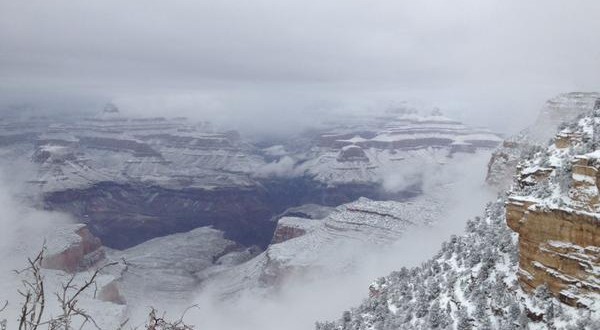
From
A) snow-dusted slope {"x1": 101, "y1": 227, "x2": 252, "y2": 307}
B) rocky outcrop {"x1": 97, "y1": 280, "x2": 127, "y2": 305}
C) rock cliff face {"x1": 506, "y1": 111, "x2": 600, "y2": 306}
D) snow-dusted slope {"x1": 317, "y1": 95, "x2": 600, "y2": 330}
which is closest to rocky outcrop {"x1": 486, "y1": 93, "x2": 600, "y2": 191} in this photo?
snow-dusted slope {"x1": 317, "y1": 95, "x2": 600, "y2": 330}

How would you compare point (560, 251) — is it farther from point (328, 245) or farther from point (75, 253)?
point (75, 253)

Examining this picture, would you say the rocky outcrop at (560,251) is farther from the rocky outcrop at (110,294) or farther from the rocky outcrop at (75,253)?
the rocky outcrop at (75,253)

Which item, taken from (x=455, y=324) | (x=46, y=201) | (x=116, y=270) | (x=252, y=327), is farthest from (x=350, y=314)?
(x=46, y=201)

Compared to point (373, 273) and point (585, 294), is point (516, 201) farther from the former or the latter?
point (373, 273)

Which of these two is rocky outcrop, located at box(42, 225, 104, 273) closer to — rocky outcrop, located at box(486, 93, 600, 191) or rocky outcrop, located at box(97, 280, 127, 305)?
rocky outcrop, located at box(97, 280, 127, 305)

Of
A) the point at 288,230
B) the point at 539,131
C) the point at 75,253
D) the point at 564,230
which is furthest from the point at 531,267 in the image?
the point at 75,253
